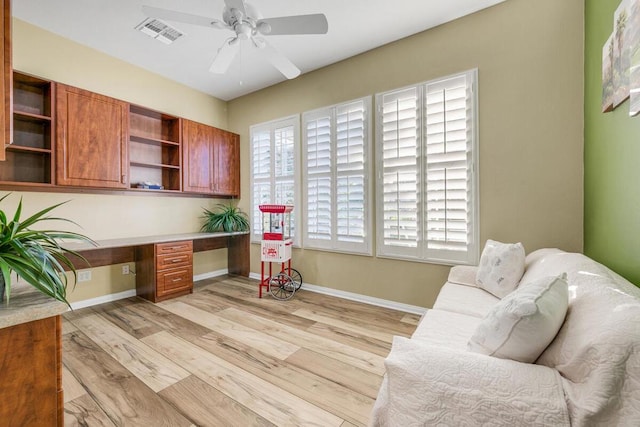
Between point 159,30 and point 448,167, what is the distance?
338cm

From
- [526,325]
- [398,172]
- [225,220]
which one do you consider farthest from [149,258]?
[526,325]

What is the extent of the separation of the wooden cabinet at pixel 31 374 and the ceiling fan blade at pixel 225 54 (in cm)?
223

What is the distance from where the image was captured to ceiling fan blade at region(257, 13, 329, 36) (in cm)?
193

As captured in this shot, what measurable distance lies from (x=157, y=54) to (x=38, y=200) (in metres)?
2.15

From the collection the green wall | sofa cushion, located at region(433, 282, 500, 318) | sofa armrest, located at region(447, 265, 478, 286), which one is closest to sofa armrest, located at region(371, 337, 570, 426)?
sofa cushion, located at region(433, 282, 500, 318)

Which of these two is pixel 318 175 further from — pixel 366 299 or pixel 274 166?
pixel 366 299

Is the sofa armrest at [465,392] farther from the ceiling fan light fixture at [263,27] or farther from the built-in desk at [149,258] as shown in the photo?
the built-in desk at [149,258]

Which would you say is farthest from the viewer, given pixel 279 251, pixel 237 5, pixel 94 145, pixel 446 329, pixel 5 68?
pixel 279 251

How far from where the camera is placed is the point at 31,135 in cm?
280

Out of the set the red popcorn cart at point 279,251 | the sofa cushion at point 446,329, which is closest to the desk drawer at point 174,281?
the red popcorn cart at point 279,251

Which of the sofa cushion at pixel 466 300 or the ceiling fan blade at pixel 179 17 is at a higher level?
the ceiling fan blade at pixel 179 17

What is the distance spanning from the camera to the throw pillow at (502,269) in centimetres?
200

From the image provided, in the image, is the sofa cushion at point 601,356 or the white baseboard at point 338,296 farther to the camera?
the white baseboard at point 338,296

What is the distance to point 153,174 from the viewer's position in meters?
3.87
